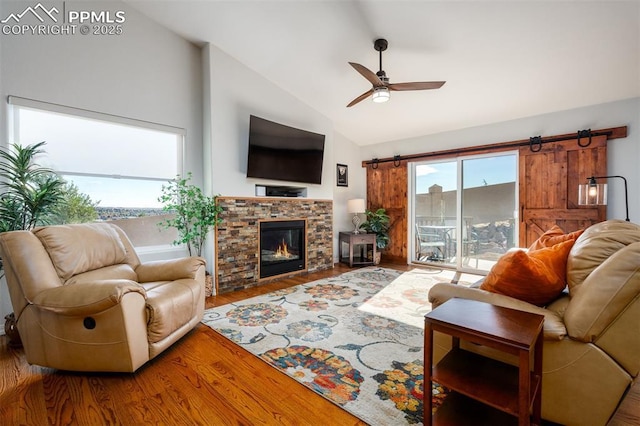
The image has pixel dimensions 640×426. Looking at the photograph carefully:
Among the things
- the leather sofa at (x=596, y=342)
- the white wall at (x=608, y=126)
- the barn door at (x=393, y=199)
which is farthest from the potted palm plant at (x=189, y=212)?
the white wall at (x=608, y=126)

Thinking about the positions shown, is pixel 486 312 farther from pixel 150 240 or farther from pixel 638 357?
pixel 150 240

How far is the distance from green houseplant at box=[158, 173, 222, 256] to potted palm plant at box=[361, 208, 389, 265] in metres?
2.99

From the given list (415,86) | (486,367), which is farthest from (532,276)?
(415,86)

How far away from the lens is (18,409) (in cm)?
154

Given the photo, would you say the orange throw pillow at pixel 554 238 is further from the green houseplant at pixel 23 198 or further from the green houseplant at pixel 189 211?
the green houseplant at pixel 23 198

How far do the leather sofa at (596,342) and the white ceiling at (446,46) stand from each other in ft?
7.39

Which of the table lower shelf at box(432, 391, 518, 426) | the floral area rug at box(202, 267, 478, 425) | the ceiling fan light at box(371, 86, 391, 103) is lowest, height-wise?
the floral area rug at box(202, 267, 478, 425)

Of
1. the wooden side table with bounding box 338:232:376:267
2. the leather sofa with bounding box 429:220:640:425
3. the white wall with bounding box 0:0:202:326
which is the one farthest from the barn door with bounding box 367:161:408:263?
the leather sofa with bounding box 429:220:640:425

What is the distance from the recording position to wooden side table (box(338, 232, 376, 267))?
5137mm

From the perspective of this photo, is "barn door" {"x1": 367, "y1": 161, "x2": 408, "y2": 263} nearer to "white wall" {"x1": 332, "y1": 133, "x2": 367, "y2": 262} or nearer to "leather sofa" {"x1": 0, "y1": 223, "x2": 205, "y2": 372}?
"white wall" {"x1": 332, "y1": 133, "x2": 367, "y2": 262}

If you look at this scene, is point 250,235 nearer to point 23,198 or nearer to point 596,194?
point 23,198

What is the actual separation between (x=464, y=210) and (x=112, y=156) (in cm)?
516

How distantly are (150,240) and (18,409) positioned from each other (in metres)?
2.15

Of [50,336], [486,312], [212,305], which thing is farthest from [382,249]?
[50,336]
